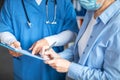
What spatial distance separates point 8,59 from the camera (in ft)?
8.72

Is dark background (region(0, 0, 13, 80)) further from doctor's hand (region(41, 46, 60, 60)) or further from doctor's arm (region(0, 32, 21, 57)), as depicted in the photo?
doctor's hand (region(41, 46, 60, 60))

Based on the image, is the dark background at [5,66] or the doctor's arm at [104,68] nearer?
the doctor's arm at [104,68]

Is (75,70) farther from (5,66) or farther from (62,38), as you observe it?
(5,66)

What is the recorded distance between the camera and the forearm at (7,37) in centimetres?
132

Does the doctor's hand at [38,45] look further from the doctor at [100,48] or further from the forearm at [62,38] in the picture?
the doctor at [100,48]

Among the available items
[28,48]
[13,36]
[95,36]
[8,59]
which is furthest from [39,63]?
→ [8,59]

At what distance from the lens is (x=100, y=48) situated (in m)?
1.02

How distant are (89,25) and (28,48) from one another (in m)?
0.44

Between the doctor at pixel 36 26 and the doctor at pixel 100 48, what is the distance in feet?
0.86

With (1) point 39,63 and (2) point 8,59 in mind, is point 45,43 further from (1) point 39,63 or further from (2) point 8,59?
(2) point 8,59

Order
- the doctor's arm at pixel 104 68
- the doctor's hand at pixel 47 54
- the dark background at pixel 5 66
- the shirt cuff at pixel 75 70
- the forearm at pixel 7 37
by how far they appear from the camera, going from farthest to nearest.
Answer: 1. the dark background at pixel 5 66
2. the forearm at pixel 7 37
3. the doctor's hand at pixel 47 54
4. the shirt cuff at pixel 75 70
5. the doctor's arm at pixel 104 68

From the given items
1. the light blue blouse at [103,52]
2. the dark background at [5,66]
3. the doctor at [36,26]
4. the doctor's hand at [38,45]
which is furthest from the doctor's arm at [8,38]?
the dark background at [5,66]

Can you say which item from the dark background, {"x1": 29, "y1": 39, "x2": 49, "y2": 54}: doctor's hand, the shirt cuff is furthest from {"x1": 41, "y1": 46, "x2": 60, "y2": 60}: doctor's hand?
the dark background

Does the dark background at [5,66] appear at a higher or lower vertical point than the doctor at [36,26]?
lower
